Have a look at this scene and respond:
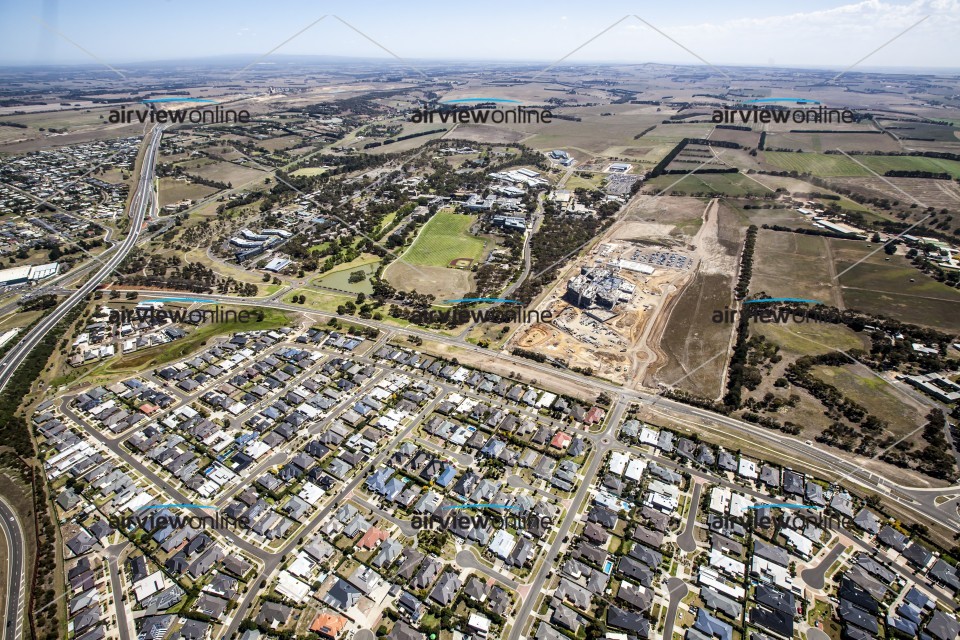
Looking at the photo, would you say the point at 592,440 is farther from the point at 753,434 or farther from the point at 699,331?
the point at 699,331

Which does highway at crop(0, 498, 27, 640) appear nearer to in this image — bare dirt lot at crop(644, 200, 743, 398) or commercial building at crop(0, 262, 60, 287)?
commercial building at crop(0, 262, 60, 287)

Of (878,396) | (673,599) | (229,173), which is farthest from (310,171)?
(878,396)

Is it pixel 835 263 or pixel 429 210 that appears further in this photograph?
pixel 429 210

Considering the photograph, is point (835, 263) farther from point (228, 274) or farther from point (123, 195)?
point (123, 195)

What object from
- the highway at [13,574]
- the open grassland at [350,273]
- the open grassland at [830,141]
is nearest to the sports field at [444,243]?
the open grassland at [350,273]

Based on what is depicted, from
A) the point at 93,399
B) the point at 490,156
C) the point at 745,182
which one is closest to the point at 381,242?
the point at 93,399

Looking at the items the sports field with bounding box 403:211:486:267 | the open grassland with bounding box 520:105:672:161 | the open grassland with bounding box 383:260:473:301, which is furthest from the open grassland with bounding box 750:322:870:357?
the open grassland with bounding box 520:105:672:161
